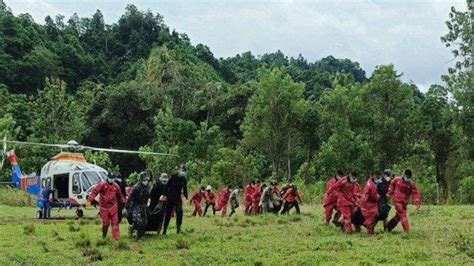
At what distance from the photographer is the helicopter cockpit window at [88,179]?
990 inches

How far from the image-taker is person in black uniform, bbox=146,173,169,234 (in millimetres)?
15719

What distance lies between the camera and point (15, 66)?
63906 mm

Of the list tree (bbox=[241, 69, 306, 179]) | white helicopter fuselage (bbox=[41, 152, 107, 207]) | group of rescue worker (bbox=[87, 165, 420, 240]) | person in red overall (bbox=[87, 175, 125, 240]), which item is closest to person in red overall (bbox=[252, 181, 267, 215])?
white helicopter fuselage (bbox=[41, 152, 107, 207])

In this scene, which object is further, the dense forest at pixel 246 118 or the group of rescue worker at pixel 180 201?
the dense forest at pixel 246 118

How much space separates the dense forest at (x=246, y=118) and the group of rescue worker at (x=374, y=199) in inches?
690

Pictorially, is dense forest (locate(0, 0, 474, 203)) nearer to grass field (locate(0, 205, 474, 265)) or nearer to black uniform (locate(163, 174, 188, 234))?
grass field (locate(0, 205, 474, 265))

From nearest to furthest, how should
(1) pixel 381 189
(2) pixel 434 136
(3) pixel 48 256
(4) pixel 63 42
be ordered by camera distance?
1. (3) pixel 48 256
2. (1) pixel 381 189
3. (2) pixel 434 136
4. (4) pixel 63 42

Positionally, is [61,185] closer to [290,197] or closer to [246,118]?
[290,197]

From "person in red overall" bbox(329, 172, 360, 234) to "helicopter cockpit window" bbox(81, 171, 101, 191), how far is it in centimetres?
1256

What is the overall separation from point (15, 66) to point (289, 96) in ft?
122

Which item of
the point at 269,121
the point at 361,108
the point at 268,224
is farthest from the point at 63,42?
the point at 268,224

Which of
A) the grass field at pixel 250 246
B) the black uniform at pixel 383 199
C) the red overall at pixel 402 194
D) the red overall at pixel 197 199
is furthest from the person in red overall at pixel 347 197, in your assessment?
the red overall at pixel 197 199

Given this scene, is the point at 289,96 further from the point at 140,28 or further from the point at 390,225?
the point at 140,28

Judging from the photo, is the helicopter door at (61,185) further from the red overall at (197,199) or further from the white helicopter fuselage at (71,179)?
the red overall at (197,199)
